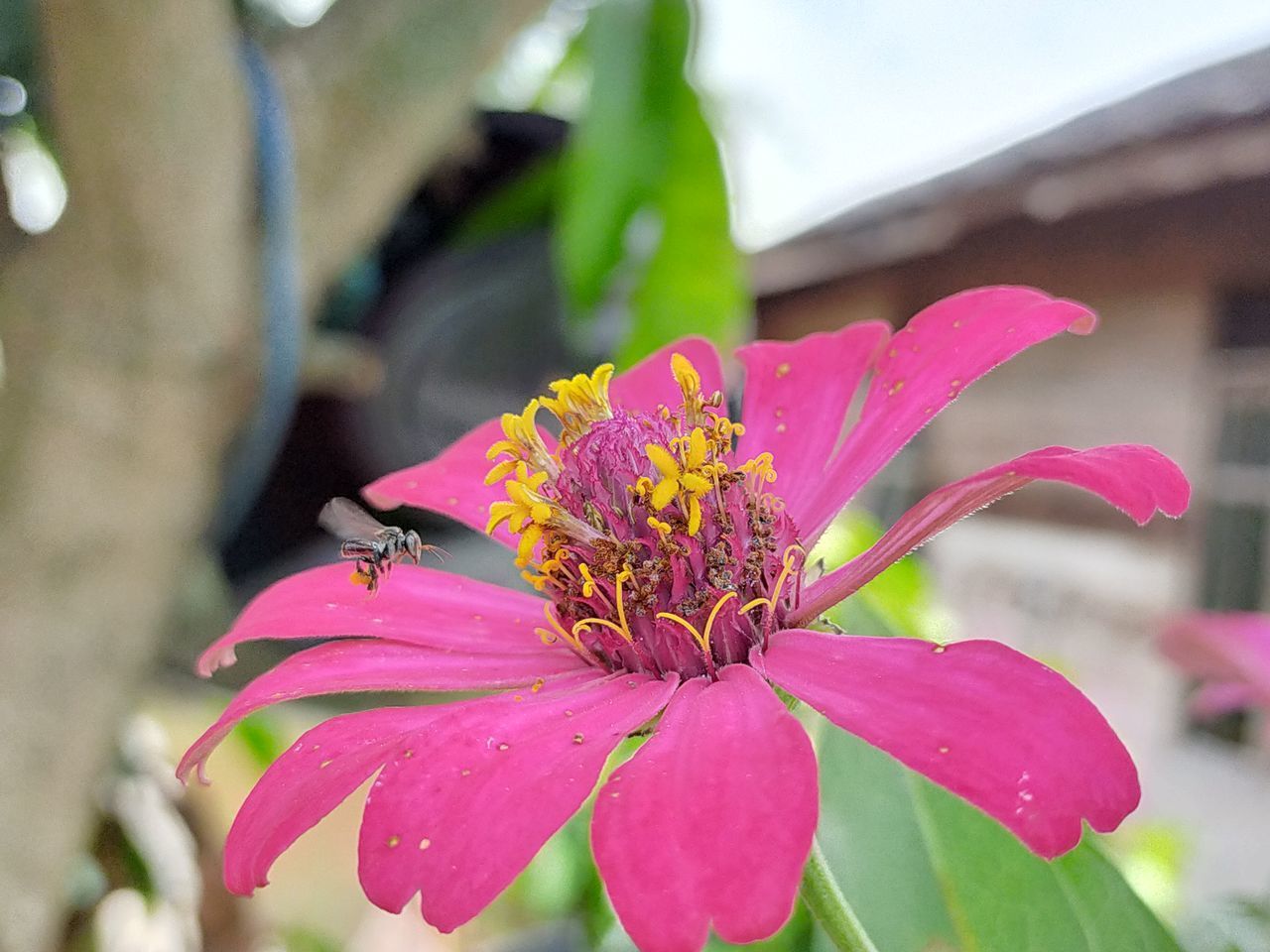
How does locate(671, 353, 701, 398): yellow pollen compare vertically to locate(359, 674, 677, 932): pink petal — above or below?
above

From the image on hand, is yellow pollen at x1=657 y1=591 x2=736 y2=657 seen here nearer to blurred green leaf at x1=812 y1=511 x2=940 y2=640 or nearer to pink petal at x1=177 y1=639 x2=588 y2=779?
pink petal at x1=177 y1=639 x2=588 y2=779

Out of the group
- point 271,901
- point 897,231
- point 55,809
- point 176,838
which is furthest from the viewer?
point 897,231

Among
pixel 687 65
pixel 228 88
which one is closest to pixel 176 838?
pixel 228 88

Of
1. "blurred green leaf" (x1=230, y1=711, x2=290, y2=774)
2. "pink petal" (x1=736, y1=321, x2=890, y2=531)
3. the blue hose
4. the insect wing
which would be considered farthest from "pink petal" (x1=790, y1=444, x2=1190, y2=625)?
"blurred green leaf" (x1=230, y1=711, x2=290, y2=774)

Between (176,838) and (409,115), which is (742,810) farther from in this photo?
(176,838)

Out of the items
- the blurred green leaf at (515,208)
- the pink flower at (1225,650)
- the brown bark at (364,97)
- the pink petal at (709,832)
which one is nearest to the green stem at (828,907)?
the pink petal at (709,832)

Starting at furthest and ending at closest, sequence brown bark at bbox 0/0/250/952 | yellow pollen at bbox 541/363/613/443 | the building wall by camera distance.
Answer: the building wall → brown bark at bbox 0/0/250/952 → yellow pollen at bbox 541/363/613/443

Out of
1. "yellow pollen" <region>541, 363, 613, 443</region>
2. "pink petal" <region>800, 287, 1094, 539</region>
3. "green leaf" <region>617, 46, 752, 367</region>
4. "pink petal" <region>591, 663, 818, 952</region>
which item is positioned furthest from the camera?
"green leaf" <region>617, 46, 752, 367</region>
